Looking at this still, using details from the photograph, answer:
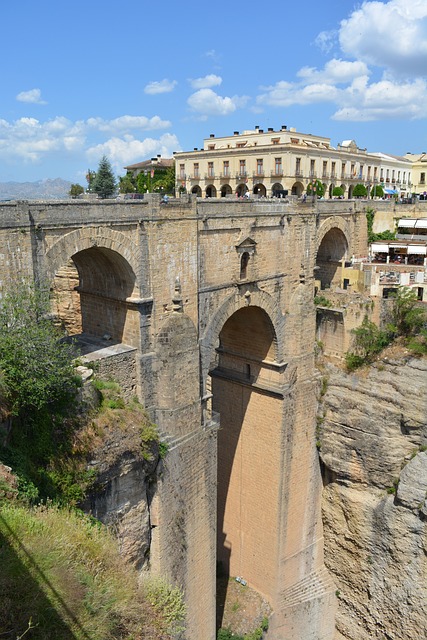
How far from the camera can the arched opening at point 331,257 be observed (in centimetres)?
2316

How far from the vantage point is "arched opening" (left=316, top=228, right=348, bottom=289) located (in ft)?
76.0

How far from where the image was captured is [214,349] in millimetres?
16906

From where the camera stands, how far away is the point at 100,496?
39.6 feet

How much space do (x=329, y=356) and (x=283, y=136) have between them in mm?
23668

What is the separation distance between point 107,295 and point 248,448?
28.9 feet

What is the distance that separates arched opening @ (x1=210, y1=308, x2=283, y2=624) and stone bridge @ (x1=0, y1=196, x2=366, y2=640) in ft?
0.16

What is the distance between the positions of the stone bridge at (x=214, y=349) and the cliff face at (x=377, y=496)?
0.75m

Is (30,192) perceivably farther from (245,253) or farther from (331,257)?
(245,253)

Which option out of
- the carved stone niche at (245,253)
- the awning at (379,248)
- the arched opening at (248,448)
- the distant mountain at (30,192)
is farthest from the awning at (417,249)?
the distant mountain at (30,192)

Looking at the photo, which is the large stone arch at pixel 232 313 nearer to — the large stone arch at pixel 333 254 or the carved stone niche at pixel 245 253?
the carved stone niche at pixel 245 253

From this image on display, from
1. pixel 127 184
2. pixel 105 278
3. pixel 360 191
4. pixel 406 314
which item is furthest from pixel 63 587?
pixel 127 184

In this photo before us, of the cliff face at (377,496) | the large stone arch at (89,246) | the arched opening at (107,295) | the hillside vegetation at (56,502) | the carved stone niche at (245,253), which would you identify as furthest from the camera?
the cliff face at (377,496)

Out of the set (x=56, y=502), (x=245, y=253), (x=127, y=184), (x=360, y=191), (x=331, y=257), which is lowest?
(x=56, y=502)

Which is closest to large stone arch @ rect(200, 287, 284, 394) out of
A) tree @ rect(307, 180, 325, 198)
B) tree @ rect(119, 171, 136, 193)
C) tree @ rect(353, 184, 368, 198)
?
tree @ rect(307, 180, 325, 198)
